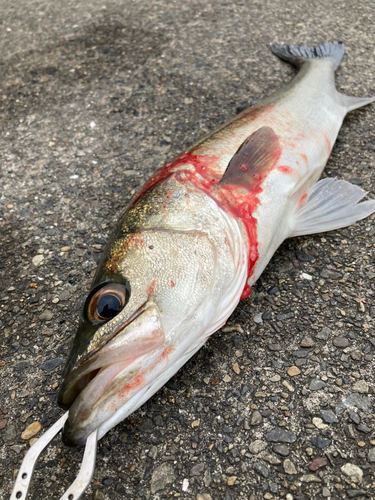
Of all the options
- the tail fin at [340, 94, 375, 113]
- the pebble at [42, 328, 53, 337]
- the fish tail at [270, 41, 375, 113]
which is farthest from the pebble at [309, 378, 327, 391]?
the fish tail at [270, 41, 375, 113]

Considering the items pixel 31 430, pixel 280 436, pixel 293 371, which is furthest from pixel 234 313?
pixel 31 430

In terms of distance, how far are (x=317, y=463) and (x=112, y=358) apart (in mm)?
1061

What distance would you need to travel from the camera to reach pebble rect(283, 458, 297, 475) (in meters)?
1.99

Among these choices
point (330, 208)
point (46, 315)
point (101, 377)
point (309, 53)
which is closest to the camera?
point (101, 377)

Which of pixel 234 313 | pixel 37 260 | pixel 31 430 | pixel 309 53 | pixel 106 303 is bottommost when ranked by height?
pixel 234 313

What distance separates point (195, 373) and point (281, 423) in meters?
0.52

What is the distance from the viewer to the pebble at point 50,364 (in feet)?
8.19

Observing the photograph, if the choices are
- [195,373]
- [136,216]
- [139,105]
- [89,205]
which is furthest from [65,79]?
[195,373]

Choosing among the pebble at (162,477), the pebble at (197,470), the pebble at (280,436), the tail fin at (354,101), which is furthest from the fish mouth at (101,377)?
the tail fin at (354,101)

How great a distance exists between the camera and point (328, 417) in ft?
7.06

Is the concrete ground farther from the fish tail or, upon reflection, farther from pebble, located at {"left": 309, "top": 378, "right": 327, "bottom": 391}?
the fish tail

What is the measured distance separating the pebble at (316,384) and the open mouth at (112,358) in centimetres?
89

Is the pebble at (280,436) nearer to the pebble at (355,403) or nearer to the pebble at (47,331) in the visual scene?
the pebble at (355,403)

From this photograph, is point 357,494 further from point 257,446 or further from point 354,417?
point 257,446
